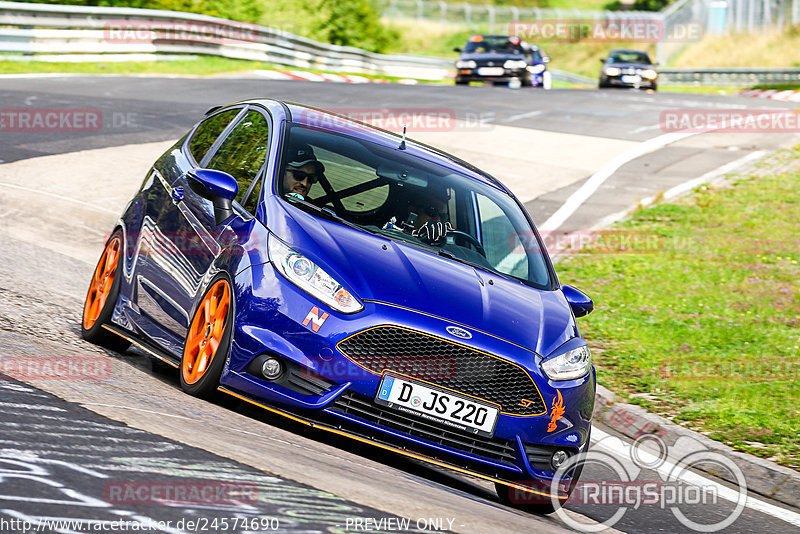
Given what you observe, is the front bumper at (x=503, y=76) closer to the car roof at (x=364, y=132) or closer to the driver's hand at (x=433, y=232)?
the car roof at (x=364, y=132)

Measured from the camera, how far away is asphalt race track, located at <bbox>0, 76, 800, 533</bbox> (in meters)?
3.62

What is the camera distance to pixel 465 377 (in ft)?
17.2

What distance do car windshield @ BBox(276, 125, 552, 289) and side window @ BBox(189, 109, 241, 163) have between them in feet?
2.37

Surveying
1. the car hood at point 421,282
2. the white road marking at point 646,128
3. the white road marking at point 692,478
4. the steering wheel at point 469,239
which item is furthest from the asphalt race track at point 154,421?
the white road marking at point 646,128

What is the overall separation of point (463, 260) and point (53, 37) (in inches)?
826

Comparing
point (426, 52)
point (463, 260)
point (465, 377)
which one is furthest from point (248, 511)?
point (426, 52)

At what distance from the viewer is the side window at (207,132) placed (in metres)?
6.98

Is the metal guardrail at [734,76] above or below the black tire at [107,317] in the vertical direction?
below

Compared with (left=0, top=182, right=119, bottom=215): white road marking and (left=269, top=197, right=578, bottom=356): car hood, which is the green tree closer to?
(left=0, top=182, right=119, bottom=215): white road marking

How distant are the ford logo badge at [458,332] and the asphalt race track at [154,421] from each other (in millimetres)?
712

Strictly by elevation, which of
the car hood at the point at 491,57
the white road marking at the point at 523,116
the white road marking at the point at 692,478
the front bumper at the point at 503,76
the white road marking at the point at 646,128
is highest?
the white road marking at the point at 692,478

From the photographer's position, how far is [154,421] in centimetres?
458

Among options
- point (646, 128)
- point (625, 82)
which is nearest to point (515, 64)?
point (625, 82)

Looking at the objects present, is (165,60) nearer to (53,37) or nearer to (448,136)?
(53,37)
